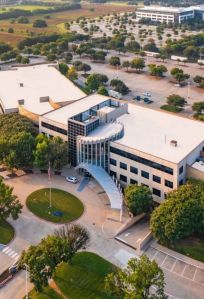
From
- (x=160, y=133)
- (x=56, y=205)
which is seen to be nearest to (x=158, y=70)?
(x=160, y=133)

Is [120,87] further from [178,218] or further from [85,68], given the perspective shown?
[178,218]

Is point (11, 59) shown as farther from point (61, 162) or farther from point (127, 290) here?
point (127, 290)

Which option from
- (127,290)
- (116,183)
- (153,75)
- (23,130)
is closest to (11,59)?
(153,75)

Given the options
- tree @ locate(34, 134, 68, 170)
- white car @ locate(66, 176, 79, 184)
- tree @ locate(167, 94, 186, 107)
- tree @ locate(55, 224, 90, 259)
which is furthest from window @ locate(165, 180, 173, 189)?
tree @ locate(167, 94, 186, 107)

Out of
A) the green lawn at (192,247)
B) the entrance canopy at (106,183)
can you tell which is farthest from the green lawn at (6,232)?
the green lawn at (192,247)

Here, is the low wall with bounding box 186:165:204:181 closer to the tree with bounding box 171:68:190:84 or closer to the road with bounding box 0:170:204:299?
the road with bounding box 0:170:204:299
